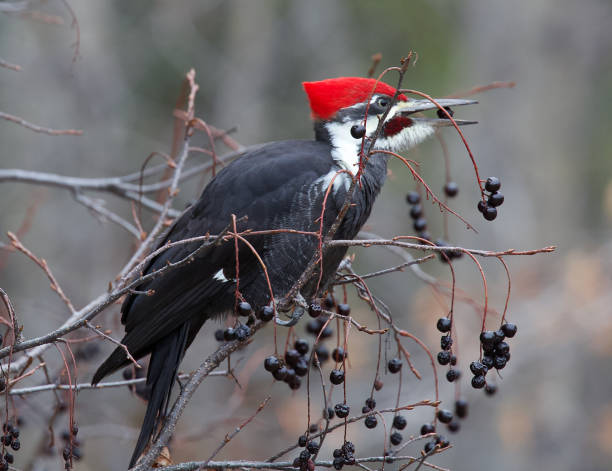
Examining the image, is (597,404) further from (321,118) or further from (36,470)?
(36,470)

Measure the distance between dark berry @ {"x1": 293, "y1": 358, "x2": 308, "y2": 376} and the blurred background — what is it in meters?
2.24

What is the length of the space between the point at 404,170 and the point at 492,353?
6.94 m

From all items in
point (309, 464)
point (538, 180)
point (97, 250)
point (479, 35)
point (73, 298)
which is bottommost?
point (309, 464)

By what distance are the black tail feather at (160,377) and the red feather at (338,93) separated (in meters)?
1.04

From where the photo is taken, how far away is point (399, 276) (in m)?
7.71

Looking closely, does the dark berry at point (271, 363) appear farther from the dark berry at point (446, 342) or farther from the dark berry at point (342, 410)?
the dark berry at point (446, 342)

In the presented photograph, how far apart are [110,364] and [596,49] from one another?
20.1ft

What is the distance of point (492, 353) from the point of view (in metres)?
1.79

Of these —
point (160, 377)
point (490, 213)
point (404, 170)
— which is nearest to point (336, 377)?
point (490, 213)

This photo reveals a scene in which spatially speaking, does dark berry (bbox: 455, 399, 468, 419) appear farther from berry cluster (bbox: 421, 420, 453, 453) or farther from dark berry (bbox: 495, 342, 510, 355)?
dark berry (bbox: 495, 342, 510, 355)

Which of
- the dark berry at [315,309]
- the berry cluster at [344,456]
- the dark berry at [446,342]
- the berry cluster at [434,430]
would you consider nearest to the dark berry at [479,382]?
the dark berry at [446,342]

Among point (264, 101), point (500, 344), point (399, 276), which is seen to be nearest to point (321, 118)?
point (500, 344)

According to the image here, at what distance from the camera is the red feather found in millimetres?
2898

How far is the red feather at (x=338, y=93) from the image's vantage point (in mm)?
2898
